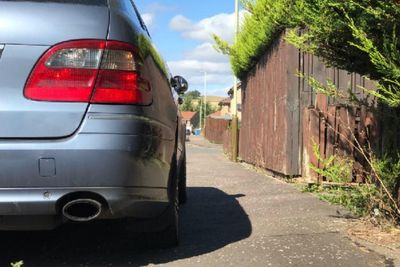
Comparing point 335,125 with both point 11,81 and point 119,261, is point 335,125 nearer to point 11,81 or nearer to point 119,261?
point 119,261

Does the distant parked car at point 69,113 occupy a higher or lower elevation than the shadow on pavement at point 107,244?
higher

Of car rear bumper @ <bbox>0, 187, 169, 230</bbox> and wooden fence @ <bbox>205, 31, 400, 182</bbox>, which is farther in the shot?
wooden fence @ <bbox>205, 31, 400, 182</bbox>

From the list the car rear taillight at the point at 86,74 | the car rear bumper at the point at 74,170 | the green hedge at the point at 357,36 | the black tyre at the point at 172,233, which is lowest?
the black tyre at the point at 172,233

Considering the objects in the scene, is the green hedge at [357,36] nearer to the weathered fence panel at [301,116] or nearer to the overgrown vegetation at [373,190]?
the weathered fence panel at [301,116]

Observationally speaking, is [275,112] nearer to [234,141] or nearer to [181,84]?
[181,84]

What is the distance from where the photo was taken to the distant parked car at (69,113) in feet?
11.0

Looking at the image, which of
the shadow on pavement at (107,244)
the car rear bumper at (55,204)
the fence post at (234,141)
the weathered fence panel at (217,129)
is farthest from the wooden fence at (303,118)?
the weathered fence panel at (217,129)

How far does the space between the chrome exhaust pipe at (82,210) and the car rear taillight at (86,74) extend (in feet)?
1.99

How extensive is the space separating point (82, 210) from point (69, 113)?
655 millimetres

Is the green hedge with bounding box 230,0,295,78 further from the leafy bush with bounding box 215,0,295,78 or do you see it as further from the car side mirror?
the car side mirror

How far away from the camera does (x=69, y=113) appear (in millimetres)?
3369

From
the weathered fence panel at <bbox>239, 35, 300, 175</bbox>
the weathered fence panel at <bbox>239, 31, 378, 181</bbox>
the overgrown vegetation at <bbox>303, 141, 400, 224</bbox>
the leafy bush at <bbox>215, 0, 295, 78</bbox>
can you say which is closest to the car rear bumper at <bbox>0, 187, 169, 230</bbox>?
the overgrown vegetation at <bbox>303, 141, 400, 224</bbox>

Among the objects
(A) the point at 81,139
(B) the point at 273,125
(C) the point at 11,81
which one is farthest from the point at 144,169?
(B) the point at 273,125

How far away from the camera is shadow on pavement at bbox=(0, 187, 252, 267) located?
4.27 meters
